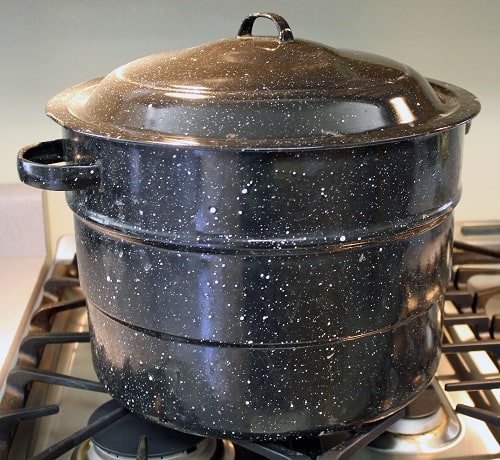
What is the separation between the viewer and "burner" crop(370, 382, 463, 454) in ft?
2.08

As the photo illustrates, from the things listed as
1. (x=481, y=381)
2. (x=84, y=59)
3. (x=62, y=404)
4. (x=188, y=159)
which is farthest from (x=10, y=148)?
(x=481, y=381)

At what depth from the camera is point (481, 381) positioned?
67cm

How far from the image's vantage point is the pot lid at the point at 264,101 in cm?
49

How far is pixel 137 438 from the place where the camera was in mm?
615

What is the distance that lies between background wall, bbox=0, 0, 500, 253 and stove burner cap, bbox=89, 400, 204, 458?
0.47 metres

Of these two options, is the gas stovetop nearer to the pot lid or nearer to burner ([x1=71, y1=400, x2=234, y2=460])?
burner ([x1=71, y1=400, x2=234, y2=460])

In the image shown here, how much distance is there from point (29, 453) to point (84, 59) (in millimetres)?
515

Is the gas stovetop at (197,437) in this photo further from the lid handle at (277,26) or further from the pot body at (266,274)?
the lid handle at (277,26)

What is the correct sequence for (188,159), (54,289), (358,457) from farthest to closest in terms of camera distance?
(54,289) < (358,457) < (188,159)

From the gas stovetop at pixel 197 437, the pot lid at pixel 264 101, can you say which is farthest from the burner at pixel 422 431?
the pot lid at pixel 264 101

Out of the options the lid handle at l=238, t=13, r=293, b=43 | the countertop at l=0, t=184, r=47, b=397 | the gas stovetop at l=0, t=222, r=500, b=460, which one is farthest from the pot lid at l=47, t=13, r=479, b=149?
the countertop at l=0, t=184, r=47, b=397

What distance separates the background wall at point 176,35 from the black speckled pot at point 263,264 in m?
0.34

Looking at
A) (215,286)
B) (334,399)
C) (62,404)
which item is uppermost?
(215,286)

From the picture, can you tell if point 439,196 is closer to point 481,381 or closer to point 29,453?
point 481,381
